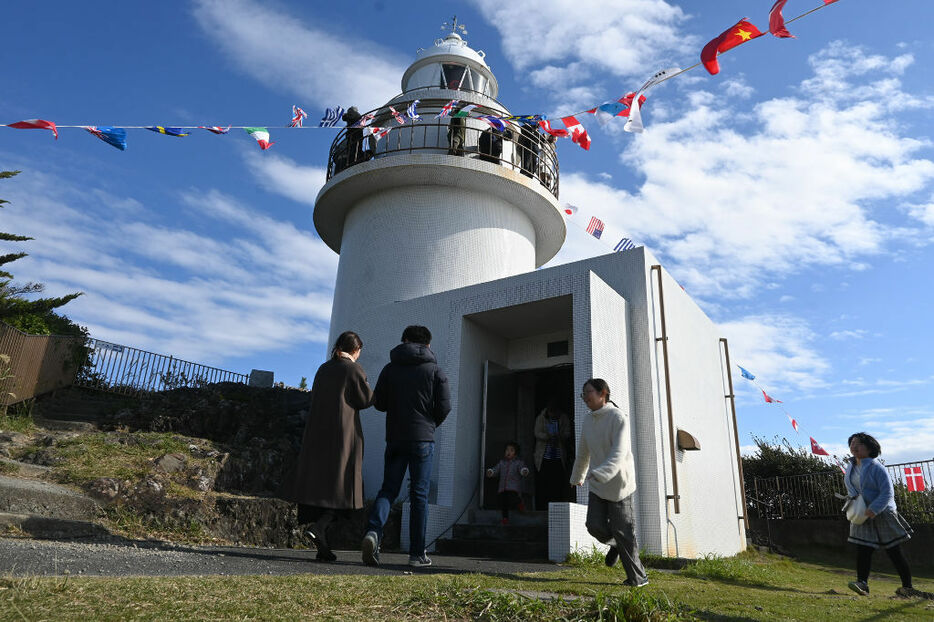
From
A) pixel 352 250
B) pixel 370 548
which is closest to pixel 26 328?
pixel 352 250

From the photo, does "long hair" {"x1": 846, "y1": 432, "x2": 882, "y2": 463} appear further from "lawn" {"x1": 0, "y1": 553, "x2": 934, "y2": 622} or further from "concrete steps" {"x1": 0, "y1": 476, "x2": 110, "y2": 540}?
"concrete steps" {"x1": 0, "y1": 476, "x2": 110, "y2": 540}

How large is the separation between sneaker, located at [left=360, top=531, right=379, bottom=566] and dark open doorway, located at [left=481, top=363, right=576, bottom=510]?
3.90 meters

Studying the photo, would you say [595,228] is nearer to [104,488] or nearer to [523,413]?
[523,413]

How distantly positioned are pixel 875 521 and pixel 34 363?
1285 cm

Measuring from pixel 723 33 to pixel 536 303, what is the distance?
380cm

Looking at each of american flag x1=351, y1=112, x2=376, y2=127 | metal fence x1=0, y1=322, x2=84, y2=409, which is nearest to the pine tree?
metal fence x1=0, y1=322, x2=84, y2=409

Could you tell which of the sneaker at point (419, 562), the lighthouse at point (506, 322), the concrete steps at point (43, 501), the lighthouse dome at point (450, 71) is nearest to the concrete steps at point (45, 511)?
the concrete steps at point (43, 501)

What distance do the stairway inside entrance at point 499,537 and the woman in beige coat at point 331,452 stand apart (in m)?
2.59

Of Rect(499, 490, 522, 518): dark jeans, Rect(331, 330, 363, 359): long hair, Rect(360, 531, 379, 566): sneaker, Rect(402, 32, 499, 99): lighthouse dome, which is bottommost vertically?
Rect(360, 531, 379, 566): sneaker

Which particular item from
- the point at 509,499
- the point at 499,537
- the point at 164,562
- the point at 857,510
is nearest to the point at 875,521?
the point at 857,510

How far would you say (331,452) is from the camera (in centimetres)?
486

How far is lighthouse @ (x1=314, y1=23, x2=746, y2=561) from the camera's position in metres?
7.73

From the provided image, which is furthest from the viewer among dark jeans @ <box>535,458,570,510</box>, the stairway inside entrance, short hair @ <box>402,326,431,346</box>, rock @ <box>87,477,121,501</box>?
dark jeans @ <box>535,458,570,510</box>

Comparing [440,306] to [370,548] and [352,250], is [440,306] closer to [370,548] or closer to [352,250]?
[352,250]
